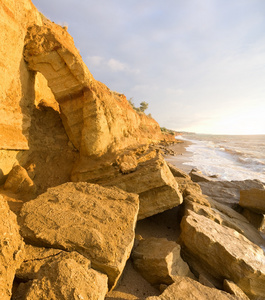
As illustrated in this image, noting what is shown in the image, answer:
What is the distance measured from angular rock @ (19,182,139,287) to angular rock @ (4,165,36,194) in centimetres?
146

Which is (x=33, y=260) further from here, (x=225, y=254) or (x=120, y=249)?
(x=225, y=254)

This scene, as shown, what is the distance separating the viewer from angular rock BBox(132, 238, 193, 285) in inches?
106

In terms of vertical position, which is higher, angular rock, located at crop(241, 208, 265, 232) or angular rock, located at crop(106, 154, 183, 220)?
angular rock, located at crop(106, 154, 183, 220)

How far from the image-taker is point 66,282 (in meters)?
1.82

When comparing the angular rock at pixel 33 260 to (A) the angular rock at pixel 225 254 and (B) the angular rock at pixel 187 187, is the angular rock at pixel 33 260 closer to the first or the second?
(A) the angular rock at pixel 225 254

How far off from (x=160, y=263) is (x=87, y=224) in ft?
4.39

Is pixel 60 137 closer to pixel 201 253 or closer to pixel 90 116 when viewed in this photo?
pixel 90 116

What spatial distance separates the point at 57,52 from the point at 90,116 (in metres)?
1.94

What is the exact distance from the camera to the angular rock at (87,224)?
2.33 metres

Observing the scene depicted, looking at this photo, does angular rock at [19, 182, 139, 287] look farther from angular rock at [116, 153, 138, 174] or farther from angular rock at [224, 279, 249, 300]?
angular rock at [224, 279, 249, 300]

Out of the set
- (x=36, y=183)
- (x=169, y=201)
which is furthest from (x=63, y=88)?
(x=169, y=201)

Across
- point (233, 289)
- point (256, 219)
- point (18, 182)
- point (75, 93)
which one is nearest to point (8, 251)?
point (18, 182)

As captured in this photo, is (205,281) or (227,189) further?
(227,189)

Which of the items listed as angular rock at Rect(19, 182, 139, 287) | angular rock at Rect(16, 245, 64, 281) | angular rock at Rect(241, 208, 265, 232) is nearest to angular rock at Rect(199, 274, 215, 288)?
angular rock at Rect(19, 182, 139, 287)
